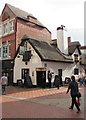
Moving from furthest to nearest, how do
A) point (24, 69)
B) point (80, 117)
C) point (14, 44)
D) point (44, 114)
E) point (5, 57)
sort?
point (5, 57), point (14, 44), point (24, 69), point (44, 114), point (80, 117)

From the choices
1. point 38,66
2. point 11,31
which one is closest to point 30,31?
point 11,31

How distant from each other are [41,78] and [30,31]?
876cm

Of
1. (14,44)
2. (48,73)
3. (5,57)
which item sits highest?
(14,44)

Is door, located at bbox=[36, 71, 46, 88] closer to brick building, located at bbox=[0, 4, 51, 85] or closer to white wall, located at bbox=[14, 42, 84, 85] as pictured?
white wall, located at bbox=[14, 42, 84, 85]

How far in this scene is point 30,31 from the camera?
2344 centimetres

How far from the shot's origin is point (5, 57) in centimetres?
2278

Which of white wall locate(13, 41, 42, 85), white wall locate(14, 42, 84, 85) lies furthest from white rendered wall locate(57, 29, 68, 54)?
white wall locate(13, 41, 42, 85)

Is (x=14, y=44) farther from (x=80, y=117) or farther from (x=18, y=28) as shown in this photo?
(x=80, y=117)

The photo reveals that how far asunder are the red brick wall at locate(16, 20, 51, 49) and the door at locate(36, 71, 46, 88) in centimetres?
593

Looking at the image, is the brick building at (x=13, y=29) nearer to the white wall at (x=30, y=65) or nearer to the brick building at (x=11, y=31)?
the brick building at (x=11, y=31)

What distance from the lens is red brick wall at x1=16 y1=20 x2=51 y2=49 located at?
71.1 feet

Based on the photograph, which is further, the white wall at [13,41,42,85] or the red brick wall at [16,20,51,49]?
the red brick wall at [16,20,51,49]

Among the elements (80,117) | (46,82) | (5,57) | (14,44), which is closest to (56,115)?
(80,117)

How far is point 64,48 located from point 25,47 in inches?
231
